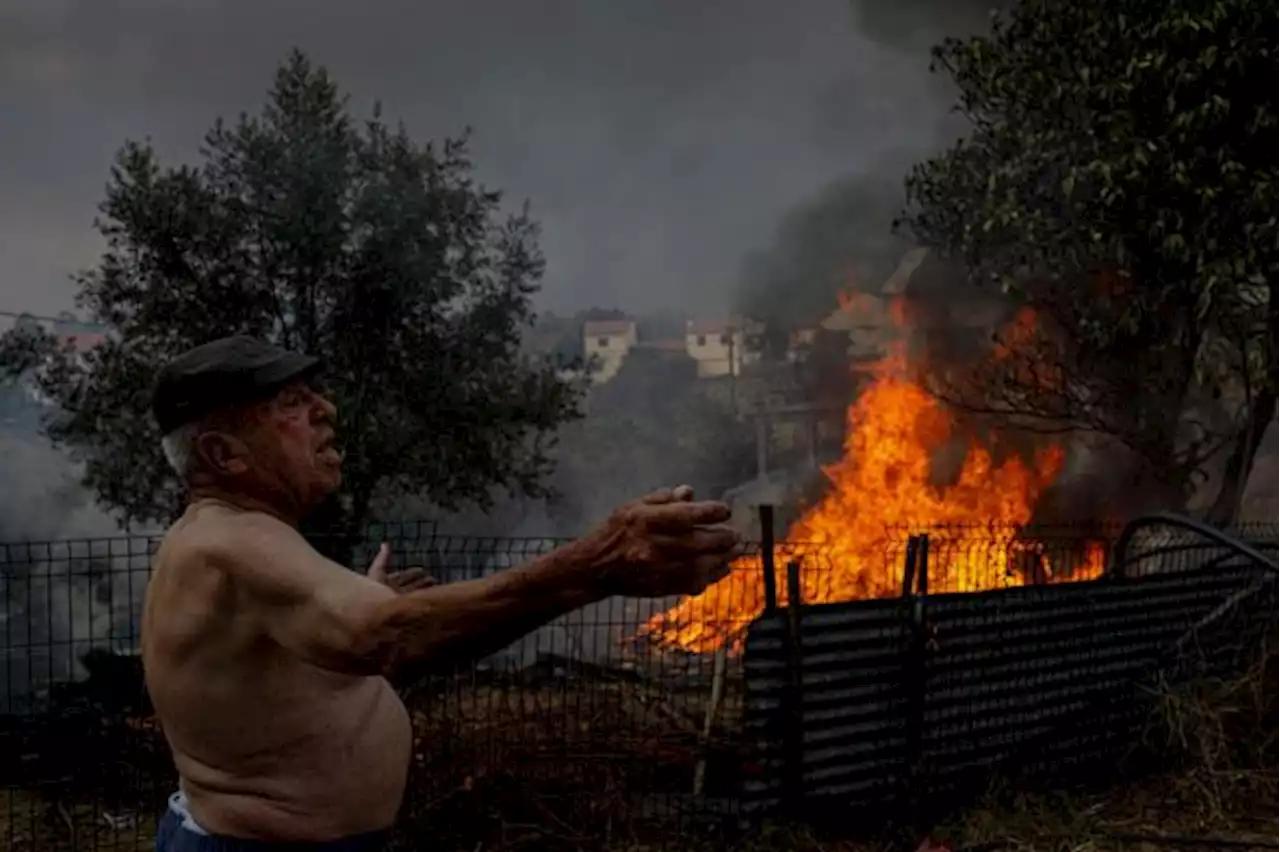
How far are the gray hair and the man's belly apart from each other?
0.49 meters

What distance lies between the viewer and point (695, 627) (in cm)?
1018

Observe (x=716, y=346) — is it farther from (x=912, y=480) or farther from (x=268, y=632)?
(x=268, y=632)

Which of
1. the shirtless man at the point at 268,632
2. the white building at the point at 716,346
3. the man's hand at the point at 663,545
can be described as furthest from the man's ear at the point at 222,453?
the white building at the point at 716,346

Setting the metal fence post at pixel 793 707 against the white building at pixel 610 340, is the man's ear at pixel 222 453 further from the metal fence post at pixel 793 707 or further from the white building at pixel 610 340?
the white building at pixel 610 340

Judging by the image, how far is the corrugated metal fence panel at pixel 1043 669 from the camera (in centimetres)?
639

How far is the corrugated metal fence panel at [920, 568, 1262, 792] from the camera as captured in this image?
6.39 meters

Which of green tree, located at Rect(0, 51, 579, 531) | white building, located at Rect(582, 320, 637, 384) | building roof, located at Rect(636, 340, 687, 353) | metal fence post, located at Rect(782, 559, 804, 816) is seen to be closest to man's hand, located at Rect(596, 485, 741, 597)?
metal fence post, located at Rect(782, 559, 804, 816)

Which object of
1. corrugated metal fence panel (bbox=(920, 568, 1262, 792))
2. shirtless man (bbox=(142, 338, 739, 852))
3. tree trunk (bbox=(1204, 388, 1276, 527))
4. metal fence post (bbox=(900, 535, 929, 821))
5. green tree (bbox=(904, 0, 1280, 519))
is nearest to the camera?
shirtless man (bbox=(142, 338, 739, 852))

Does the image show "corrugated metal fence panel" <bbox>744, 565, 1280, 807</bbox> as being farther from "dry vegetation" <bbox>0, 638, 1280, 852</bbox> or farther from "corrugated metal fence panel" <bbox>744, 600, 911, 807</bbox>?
"dry vegetation" <bbox>0, 638, 1280, 852</bbox>

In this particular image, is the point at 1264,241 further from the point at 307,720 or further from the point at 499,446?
the point at 307,720

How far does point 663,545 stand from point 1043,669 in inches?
226

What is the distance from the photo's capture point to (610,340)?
22.7 m

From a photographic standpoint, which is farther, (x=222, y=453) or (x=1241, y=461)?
(x=1241, y=461)

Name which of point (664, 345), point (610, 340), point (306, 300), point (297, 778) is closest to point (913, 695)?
point (297, 778)
